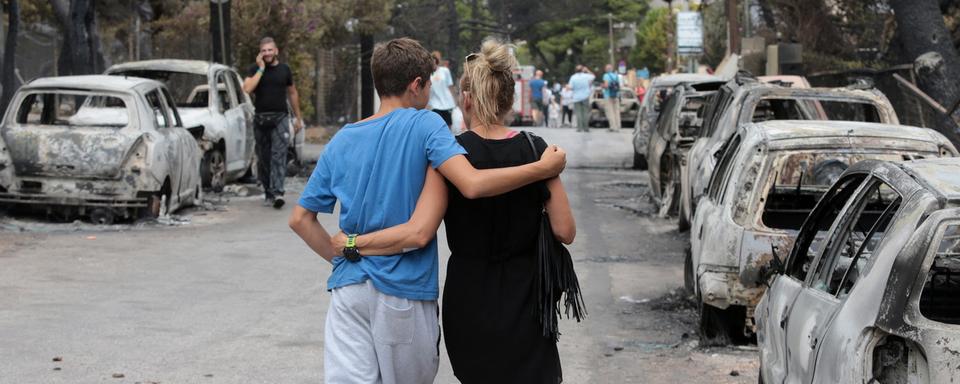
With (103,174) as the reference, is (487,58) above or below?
above

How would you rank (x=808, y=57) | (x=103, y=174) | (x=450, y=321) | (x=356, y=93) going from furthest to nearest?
(x=356, y=93) → (x=808, y=57) → (x=103, y=174) → (x=450, y=321)

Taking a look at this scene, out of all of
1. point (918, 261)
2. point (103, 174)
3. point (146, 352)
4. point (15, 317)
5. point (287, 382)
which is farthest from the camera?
point (103, 174)

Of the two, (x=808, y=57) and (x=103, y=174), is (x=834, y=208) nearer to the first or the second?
(x=103, y=174)

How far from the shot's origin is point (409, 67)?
4.62 metres

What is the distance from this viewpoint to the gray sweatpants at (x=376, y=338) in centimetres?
452

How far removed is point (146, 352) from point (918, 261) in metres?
4.93

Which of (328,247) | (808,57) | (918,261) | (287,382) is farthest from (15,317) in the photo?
(808,57)

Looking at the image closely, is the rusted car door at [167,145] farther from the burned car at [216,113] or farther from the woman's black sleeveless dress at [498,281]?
the woman's black sleeveless dress at [498,281]

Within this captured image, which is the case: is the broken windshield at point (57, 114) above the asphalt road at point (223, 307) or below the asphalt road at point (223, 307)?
above

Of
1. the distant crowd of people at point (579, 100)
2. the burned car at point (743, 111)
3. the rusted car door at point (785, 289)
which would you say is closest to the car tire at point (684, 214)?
the burned car at point (743, 111)

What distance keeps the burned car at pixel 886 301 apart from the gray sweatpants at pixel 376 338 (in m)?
1.34

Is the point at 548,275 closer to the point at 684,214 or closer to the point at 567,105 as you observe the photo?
the point at 684,214

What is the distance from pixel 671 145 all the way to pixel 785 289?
10.4m

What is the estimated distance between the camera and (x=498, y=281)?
4617mm
